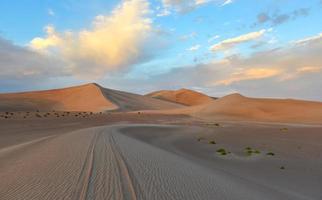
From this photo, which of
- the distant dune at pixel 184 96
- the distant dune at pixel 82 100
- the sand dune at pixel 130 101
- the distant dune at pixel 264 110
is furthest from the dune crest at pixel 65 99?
the distant dune at pixel 184 96

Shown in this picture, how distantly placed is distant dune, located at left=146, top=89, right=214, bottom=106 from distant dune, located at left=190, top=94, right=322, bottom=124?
91.6 m

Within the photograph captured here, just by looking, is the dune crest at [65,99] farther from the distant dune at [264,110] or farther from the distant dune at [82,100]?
the distant dune at [264,110]

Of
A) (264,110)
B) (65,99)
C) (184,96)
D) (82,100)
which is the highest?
(184,96)

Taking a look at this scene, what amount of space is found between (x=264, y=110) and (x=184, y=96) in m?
114

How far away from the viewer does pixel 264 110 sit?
74438 millimetres

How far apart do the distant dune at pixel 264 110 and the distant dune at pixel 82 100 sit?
31.5m

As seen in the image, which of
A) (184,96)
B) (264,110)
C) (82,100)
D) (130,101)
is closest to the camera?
(264,110)

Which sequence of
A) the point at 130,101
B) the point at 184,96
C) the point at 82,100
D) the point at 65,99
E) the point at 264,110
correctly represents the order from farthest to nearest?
the point at 184,96 < the point at 130,101 < the point at 65,99 < the point at 82,100 < the point at 264,110

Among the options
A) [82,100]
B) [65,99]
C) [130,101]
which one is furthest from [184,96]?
[65,99]

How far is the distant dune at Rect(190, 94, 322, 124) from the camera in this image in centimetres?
6562

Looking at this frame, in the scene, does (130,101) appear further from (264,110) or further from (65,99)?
(264,110)

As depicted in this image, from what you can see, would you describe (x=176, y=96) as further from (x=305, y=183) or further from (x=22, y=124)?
(x=305, y=183)

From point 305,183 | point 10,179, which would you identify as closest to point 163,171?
point 10,179

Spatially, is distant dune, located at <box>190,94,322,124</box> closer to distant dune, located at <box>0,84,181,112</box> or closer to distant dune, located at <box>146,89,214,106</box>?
distant dune, located at <box>0,84,181,112</box>
